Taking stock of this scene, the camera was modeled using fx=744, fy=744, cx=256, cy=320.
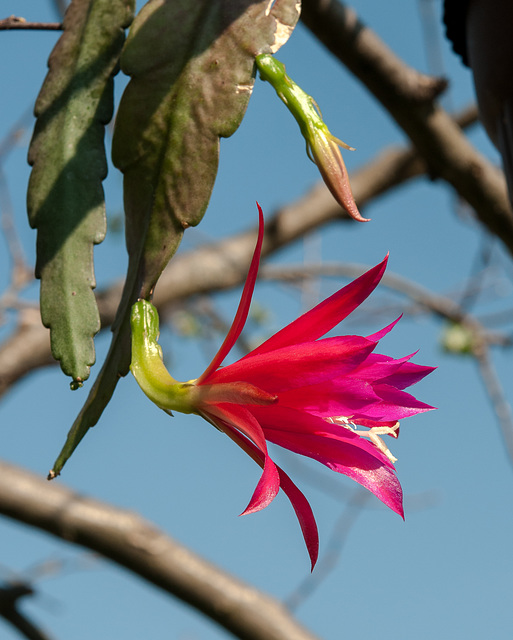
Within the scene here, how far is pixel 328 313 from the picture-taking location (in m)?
0.34

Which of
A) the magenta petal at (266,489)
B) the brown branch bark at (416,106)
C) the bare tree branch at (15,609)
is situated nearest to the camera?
the magenta petal at (266,489)

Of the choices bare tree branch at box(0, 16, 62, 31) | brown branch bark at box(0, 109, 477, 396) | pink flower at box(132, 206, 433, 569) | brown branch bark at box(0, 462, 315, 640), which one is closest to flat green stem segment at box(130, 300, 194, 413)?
pink flower at box(132, 206, 433, 569)

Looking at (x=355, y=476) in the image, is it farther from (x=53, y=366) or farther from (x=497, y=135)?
(x=53, y=366)

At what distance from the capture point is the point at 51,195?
0.41 m

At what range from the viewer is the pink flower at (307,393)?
318 mm

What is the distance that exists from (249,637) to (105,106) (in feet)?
3.37

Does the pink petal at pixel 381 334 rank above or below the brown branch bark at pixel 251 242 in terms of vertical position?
below

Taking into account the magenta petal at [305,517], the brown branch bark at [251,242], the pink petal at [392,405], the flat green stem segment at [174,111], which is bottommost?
the magenta petal at [305,517]

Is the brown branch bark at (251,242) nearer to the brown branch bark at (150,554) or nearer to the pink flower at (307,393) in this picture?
the brown branch bark at (150,554)

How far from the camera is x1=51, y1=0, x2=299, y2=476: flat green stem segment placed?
378 mm

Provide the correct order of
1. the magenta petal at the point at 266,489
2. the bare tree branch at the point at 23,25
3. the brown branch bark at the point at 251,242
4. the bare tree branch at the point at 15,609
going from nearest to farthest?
1. the magenta petal at the point at 266,489
2. the bare tree branch at the point at 23,25
3. the bare tree branch at the point at 15,609
4. the brown branch bark at the point at 251,242

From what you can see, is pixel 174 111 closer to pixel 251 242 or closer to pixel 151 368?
pixel 151 368

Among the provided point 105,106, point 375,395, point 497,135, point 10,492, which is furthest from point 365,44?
point 10,492

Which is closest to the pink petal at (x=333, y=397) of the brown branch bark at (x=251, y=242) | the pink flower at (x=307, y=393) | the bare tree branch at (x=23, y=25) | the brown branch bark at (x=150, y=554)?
Result: the pink flower at (x=307, y=393)
